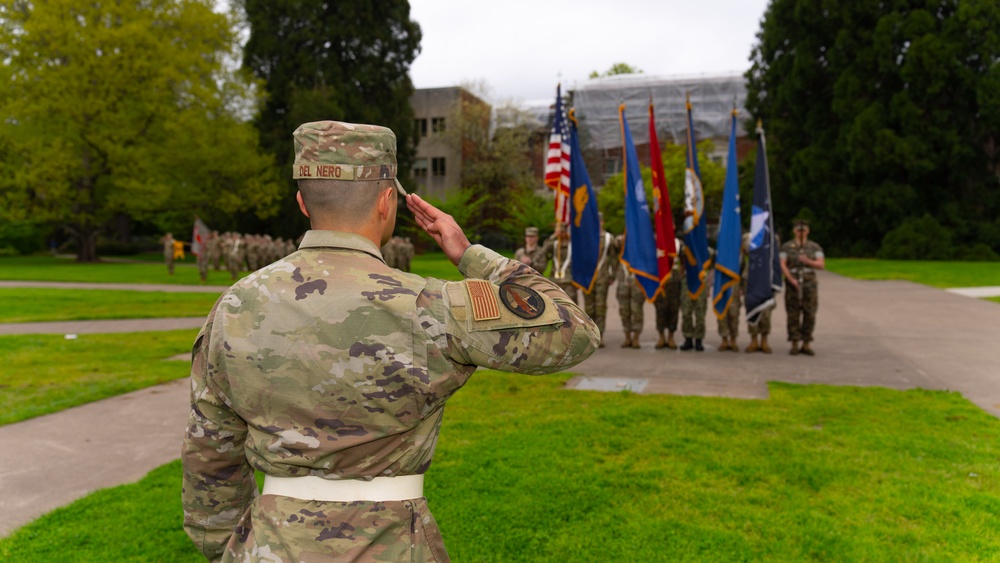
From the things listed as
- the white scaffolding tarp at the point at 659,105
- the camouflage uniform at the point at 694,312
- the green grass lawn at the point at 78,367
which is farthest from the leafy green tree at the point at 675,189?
the green grass lawn at the point at 78,367

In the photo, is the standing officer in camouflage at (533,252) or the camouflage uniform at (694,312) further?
the standing officer in camouflage at (533,252)

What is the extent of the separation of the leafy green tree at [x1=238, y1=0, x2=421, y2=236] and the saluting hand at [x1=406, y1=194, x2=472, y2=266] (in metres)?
39.3

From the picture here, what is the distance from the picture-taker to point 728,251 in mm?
10820

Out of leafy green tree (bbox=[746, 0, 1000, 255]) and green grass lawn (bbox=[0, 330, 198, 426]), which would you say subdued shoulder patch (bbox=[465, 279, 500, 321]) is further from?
leafy green tree (bbox=[746, 0, 1000, 255])

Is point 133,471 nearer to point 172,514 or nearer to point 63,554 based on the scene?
point 172,514

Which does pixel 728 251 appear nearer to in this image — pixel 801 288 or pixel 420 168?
pixel 801 288

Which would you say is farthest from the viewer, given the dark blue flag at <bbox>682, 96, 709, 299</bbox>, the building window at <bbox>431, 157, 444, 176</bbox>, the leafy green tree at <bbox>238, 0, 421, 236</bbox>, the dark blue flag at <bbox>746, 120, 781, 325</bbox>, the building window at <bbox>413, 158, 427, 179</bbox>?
the building window at <bbox>413, 158, 427, 179</bbox>

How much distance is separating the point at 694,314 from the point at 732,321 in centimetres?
63

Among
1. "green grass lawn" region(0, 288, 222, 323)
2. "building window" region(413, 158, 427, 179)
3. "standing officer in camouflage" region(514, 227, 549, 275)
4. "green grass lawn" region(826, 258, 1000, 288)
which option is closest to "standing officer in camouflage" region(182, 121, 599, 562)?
"standing officer in camouflage" region(514, 227, 549, 275)

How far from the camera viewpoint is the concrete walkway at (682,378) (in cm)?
554

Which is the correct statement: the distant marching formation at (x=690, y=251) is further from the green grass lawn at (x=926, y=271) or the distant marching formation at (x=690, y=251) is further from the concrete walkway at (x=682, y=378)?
the green grass lawn at (x=926, y=271)

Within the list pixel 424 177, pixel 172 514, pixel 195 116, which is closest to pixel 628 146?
pixel 172 514

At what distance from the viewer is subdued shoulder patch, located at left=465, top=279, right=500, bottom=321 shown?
1879mm

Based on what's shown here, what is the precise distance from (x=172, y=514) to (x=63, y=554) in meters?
0.70
